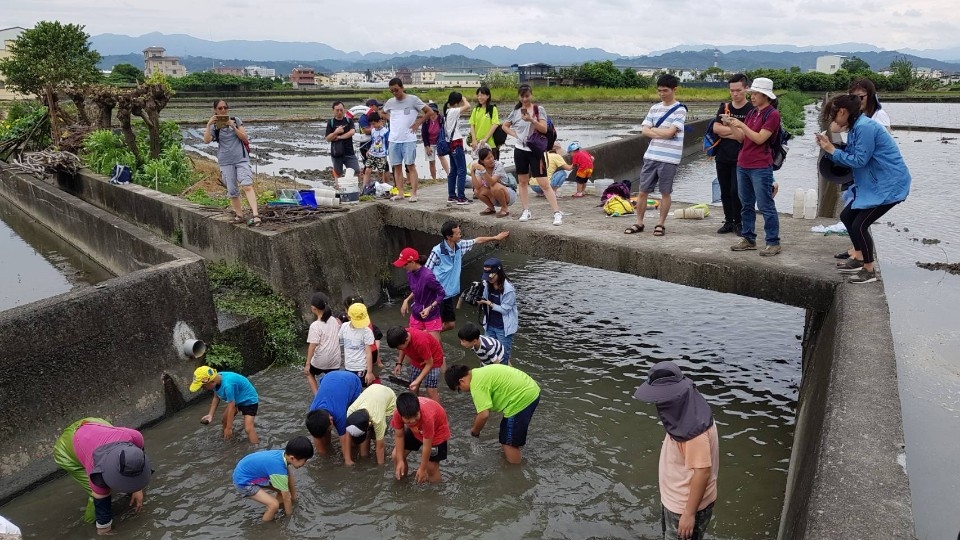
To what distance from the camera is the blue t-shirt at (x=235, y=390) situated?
20.7 feet

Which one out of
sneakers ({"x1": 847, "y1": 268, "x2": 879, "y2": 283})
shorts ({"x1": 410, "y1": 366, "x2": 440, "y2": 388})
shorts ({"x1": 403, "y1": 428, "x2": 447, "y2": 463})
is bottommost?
shorts ({"x1": 403, "y1": 428, "x2": 447, "y2": 463})

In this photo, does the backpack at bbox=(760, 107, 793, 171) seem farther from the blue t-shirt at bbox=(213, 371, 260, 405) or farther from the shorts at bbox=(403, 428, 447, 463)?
the blue t-shirt at bbox=(213, 371, 260, 405)

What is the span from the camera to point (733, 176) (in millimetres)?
7953

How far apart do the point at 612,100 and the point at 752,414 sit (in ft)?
167

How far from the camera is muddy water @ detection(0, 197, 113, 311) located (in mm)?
11523

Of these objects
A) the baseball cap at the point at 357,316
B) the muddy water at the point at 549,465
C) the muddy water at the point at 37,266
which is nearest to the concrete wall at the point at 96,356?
the muddy water at the point at 549,465

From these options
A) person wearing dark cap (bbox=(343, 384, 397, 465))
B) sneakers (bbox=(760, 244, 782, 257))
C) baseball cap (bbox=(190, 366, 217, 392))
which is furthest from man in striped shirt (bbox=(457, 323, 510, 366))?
sneakers (bbox=(760, 244, 782, 257))

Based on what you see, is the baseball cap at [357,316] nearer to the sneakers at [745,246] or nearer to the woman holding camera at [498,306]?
the woman holding camera at [498,306]

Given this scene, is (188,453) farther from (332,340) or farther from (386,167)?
(386,167)

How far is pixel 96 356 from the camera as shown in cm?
662

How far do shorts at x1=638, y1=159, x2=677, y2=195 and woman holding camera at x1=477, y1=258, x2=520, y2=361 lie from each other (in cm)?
228

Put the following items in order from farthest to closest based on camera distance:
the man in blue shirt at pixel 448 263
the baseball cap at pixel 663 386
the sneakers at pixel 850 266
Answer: the man in blue shirt at pixel 448 263 → the sneakers at pixel 850 266 → the baseball cap at pixel 663 386

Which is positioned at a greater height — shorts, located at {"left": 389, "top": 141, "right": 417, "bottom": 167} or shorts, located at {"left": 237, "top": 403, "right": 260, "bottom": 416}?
shorts, located at {"left": 389, "top": 141, "right": 417, "bottom": 167}

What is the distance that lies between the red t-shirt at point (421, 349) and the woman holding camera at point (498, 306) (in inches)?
26.0
